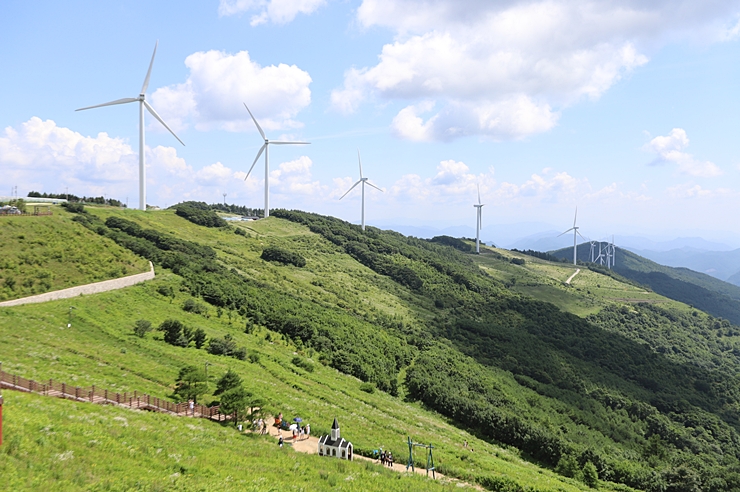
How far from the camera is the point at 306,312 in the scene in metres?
72.6

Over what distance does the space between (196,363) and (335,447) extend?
17.7 metres

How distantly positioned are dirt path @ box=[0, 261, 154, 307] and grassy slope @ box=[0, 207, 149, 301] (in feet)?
3.67

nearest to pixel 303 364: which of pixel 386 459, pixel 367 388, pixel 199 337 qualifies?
pixel 367 388

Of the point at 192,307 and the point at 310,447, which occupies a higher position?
the point at 192,307

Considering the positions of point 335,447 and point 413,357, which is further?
point 413,357

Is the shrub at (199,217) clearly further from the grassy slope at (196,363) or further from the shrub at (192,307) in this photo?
the shrub at (192,307)

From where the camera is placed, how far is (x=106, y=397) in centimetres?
2788

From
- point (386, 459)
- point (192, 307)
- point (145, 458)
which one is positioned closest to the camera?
point (145, 458)

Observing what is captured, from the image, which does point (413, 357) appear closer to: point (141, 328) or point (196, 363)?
point (196, 363)

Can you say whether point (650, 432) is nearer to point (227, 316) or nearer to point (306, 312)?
point (306, 312)

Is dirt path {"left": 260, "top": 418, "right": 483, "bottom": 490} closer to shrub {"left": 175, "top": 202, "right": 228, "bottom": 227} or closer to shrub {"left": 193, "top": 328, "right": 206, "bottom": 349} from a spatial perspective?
shrub {"left": 193, "top": 328, "right": 206, "bottom": 349}

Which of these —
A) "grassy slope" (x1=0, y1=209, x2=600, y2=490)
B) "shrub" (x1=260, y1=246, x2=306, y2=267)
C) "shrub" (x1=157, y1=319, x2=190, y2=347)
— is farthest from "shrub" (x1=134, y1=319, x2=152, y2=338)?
"shrub" (x1=260, y1=246, x2=306, y2=267)

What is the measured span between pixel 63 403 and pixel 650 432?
81.4 meters

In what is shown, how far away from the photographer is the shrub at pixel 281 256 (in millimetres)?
114062
